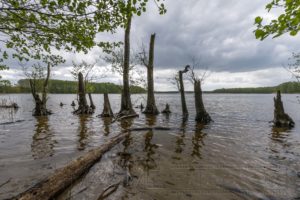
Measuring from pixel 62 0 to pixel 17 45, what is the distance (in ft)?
8.77

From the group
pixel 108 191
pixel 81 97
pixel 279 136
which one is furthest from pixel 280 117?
pixel 81 97

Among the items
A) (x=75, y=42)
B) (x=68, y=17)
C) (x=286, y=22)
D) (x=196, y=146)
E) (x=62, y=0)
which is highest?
(x=62, y=0)

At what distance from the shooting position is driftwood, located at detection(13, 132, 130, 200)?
2977 mm

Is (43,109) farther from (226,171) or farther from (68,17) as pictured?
(226,171)

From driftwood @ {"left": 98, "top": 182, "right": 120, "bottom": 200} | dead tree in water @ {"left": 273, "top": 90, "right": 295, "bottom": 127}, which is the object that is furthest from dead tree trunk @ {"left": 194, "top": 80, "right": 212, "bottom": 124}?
driftwood @ {"left": 98, "top": 182, "right": 120, "bottom": 200}

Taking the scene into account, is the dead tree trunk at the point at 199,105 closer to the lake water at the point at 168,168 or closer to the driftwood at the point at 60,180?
the lake water at the point at 168,168

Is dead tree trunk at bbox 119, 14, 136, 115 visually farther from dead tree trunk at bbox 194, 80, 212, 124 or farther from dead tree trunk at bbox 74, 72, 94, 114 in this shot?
dead tree trunk at bbox 194, 80, 212, 124

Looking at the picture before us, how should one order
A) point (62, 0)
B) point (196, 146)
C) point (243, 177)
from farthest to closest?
point (196, 146) → point (243, 177) → point (62, 0)

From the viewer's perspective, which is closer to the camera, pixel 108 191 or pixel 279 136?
pixel 108 191

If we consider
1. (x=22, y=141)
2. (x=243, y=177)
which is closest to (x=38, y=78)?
(x=22, y=141)

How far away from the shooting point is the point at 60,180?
3.65 metres

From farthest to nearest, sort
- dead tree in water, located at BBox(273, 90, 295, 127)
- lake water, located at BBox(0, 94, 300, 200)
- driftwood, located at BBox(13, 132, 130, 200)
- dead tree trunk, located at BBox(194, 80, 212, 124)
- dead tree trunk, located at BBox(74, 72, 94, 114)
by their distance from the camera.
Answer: dead tree trunk, located at BBox(74, 72, 94, 114), dead tree trunk, located at BBox(194, 80, 212, 124), dead tree in water, located at BBox(273, 90, 295, 127), lake water, located at BBox(0, 94, 300, 200), driftwood, located at BBox(13, 132, 130, 200)

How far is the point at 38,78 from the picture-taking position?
22.3 meters

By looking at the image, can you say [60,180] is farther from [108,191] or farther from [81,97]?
[81,97]
